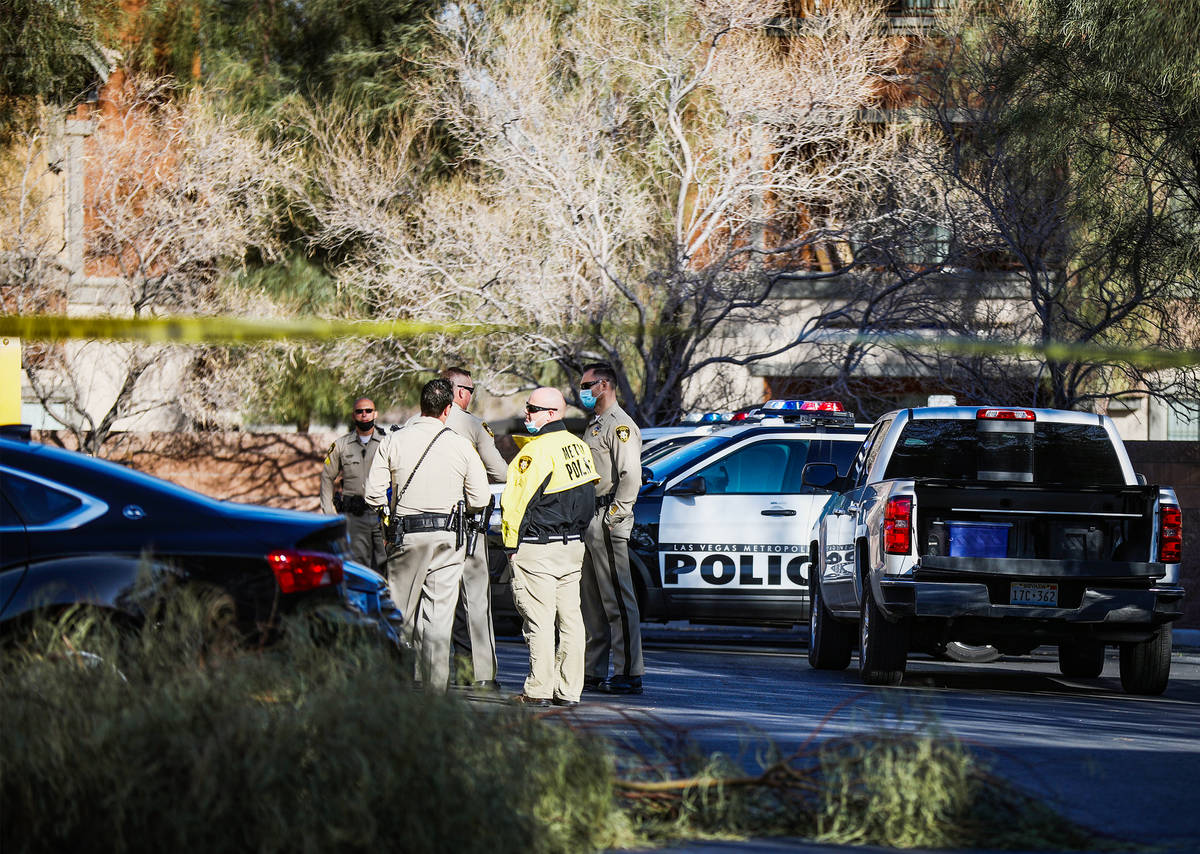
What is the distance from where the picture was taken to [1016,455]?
37.7ft

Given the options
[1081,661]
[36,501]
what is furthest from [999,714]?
[36,501]

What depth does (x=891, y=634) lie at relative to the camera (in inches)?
433

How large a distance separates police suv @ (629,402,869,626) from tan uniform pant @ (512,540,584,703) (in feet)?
13.1

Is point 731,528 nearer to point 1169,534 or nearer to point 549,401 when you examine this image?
point 1169,534

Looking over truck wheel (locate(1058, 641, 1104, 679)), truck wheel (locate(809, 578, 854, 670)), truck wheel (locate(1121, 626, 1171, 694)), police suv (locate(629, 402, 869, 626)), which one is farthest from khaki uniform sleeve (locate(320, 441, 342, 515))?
truck wheel (locate(1121, 626, 1171, 694))

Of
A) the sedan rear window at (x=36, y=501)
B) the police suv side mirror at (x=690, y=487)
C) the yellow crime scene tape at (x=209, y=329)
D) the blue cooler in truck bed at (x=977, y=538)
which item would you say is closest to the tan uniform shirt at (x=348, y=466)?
the police suv side mirror at (x=690, y=487)

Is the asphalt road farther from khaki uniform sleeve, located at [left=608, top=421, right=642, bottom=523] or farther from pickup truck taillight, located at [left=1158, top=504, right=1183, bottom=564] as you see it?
khaki uniform sleeve, located at [left=608, top=421, right=642, bottom=523]

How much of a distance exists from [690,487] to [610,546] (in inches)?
117

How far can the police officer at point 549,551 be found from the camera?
9.52m

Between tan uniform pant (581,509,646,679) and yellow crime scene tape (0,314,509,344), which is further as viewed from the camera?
yellow crime scene tape (0,314,509,344)

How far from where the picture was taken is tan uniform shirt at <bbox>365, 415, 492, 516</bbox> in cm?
950

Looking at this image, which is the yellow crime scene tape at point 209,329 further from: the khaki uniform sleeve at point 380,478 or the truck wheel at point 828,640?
the khaki uniform sleeve at point 380,478

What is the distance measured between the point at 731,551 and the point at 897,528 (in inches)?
130

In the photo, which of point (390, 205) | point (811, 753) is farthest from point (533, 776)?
point (390, 205)
